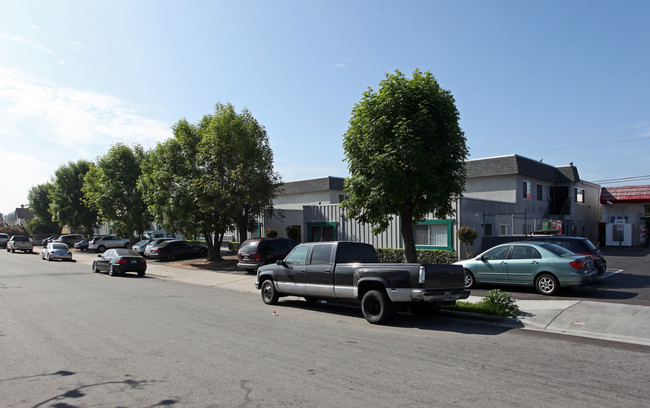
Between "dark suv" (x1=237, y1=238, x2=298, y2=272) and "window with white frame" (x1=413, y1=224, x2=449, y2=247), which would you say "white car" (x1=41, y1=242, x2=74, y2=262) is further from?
"window with white frame" (x1=413, y1=224, x2=449, y2=247)

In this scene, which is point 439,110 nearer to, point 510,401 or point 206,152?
point 510,401

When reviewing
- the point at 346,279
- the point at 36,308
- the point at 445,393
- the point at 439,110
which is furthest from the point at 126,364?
the point at 439,110

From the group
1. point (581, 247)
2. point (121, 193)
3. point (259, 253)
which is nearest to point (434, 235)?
point (581, 247)

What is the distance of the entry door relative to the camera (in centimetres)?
1338

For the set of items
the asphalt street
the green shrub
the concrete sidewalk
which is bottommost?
the asphalt street

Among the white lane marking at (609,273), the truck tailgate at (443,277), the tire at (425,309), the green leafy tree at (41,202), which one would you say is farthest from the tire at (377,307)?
the green leafy tree at (41,202)

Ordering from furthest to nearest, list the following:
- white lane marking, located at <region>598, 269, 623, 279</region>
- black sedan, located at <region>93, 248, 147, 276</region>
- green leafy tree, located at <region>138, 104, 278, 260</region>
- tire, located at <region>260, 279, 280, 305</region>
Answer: green leafy tree, located at <region>138, 104, 278, 260</region>, black sedan, located at <region>93, 248, 147, 276</region>, white lane marking, located at <region>598, 269, 623, 279</region>, tire, located at <region>260, 279, 280, 305</region>

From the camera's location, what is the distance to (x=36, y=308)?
11500 mm

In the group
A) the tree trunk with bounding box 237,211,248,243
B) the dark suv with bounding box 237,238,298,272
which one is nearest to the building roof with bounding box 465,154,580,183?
the tree trunk with bounding box 237,211,248,243

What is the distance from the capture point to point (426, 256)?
817 inches

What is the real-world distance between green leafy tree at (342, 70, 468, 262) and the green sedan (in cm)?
214

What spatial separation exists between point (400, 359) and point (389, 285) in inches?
106

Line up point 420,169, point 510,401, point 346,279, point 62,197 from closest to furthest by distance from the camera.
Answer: point 510,401 → point 346,279 → point 420,169 → point 62,197

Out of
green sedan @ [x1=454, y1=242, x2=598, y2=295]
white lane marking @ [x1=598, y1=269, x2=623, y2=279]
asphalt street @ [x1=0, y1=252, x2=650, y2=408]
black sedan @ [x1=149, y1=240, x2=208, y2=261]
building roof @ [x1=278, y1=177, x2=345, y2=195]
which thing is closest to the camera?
asphalt street @ [x1=0, y1=252, x2=650, y2=408]
